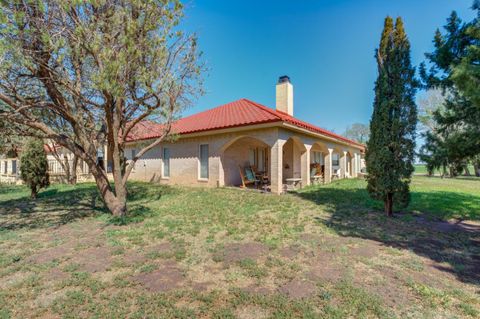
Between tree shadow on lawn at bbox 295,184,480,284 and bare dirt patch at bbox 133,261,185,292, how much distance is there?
3768 millimetres

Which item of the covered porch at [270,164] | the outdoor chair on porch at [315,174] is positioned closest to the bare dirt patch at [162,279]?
the covered porch at [270,164]

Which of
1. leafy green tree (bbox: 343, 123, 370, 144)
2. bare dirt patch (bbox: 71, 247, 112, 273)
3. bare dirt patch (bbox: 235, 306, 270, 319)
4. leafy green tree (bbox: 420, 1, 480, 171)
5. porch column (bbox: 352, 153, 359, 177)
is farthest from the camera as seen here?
leafy green tree (bbox: 343, 123, 370, 144)

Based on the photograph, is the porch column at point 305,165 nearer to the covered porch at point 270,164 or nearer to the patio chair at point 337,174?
the covered porch at point 270,164

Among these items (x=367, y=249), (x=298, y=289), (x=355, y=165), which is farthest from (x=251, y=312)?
(x=355, y=165)

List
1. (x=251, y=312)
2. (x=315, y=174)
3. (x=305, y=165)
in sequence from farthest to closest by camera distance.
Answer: (x=315, y=174) < (x=305, y=165) < (x=251, y=312)

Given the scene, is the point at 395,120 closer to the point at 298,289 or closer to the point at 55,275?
the point at 298,289

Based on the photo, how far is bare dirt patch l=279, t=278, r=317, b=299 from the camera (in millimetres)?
2941

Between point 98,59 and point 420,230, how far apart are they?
8666 mm

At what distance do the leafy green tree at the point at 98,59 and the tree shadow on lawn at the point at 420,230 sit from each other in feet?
19.4

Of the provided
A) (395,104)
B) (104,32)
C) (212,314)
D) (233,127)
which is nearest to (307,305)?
(212,314)

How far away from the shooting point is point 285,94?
1463 centimetres

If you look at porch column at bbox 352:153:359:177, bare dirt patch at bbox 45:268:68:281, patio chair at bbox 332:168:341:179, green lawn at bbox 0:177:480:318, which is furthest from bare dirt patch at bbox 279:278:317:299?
porch column at bbox 352:153:359:177

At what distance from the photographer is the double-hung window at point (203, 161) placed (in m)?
13.1

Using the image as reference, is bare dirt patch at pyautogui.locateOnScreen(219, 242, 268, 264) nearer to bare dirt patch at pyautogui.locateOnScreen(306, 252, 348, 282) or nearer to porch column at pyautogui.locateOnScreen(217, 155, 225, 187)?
bare dirt patch at pyautogui.locateOnScreen(306, 252, 348, 282)
